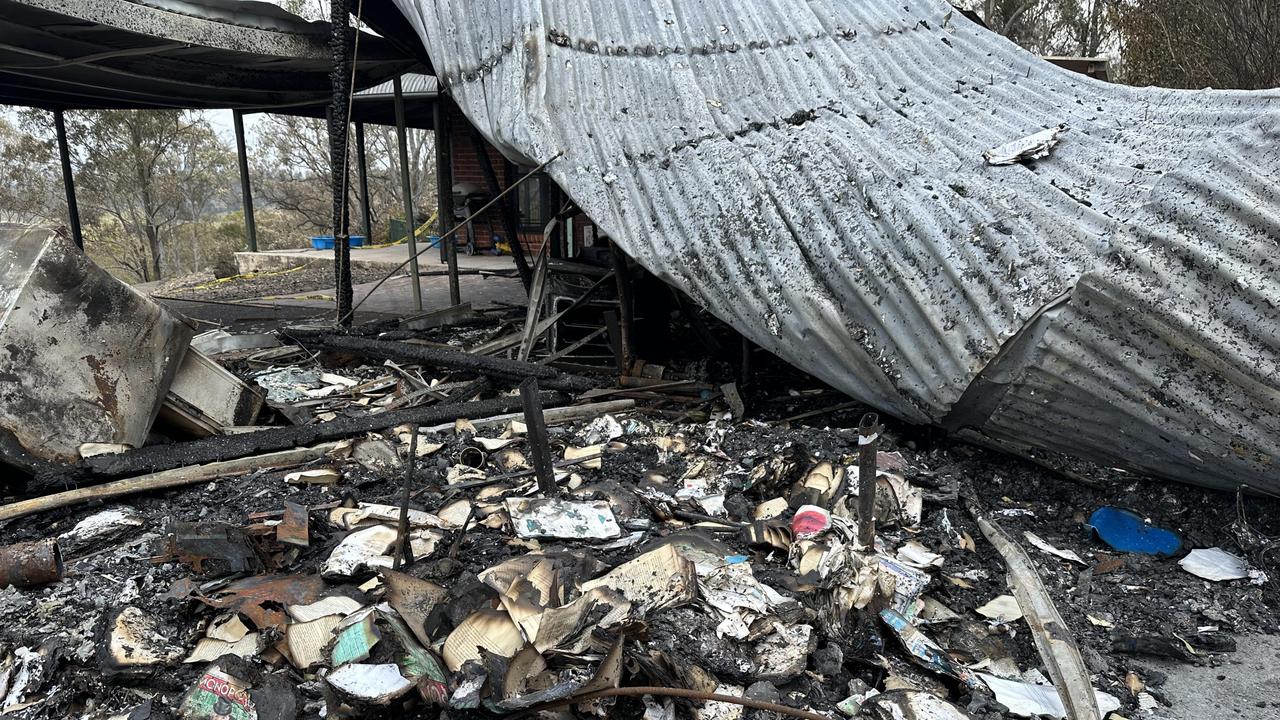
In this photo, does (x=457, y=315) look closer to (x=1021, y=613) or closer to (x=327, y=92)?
(x=327, y=92)

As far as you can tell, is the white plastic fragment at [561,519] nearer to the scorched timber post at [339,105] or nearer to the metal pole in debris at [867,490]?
the metal pole in debris at [867,490]

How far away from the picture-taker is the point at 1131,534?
135 inches

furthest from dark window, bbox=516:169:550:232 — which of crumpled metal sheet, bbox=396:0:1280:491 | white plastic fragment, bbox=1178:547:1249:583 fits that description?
white plastic fragment, bbox=1178:547:1249:583

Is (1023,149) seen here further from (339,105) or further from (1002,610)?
(339,105)

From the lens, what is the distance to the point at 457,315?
807cm

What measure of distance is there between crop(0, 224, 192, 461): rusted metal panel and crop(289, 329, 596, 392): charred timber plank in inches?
76.5

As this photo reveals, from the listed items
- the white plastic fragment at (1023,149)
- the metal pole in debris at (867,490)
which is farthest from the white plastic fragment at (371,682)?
the white plastic fragment at (1023,149)

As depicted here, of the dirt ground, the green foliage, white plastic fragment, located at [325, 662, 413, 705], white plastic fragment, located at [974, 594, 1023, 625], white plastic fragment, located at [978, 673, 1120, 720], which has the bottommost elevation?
white plastic fragment, located at [978, 673, 1120, 720]

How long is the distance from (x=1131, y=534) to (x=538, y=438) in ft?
9.17

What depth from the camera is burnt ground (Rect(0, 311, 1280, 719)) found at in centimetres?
240

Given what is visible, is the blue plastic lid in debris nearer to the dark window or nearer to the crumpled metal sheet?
the crumpled metal sheet

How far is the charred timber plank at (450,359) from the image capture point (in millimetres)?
5371

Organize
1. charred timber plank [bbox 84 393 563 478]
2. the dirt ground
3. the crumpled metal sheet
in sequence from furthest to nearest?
the dirt ground < charred timber plank [bbox 84 393 563 478] < the crumpled metal sheet

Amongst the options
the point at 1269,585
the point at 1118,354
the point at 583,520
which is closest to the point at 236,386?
the point at 583,520
